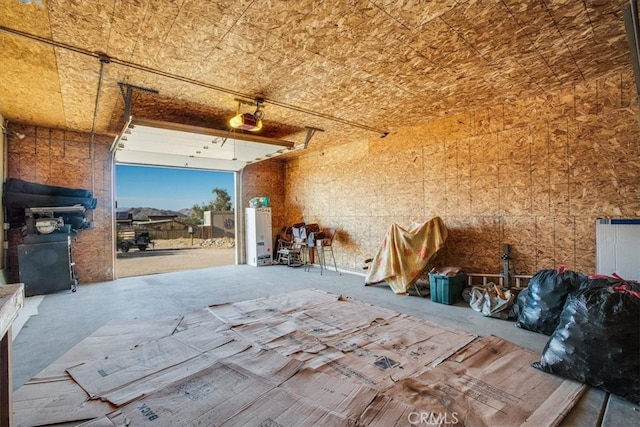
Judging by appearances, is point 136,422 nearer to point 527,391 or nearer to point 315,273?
point 527,391

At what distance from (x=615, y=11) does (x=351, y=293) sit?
4102mm

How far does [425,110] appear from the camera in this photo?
4.38 metres

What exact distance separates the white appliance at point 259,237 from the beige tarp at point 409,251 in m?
3.47

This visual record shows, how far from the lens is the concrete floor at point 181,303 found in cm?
273

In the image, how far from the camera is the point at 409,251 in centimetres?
459

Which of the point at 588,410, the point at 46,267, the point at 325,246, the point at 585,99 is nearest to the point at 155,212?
the point at 46,267

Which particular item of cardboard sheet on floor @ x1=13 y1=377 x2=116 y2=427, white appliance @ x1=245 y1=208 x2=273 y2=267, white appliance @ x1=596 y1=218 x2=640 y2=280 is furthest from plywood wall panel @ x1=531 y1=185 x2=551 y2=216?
white appliance @ x1=245 y1=208 x2=273 y2=267

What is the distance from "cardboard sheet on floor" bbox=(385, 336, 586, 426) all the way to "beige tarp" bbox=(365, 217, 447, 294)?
203cm

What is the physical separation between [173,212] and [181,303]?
59.4ft

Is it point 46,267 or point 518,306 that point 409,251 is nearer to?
point 518,306

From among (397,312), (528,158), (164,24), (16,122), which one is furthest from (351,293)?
(16,122)

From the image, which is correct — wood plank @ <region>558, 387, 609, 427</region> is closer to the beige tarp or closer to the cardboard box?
the cardboard box

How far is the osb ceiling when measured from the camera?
2.24 metres

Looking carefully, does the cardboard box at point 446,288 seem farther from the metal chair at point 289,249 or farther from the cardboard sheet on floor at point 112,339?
the metal chair at point 289,249
